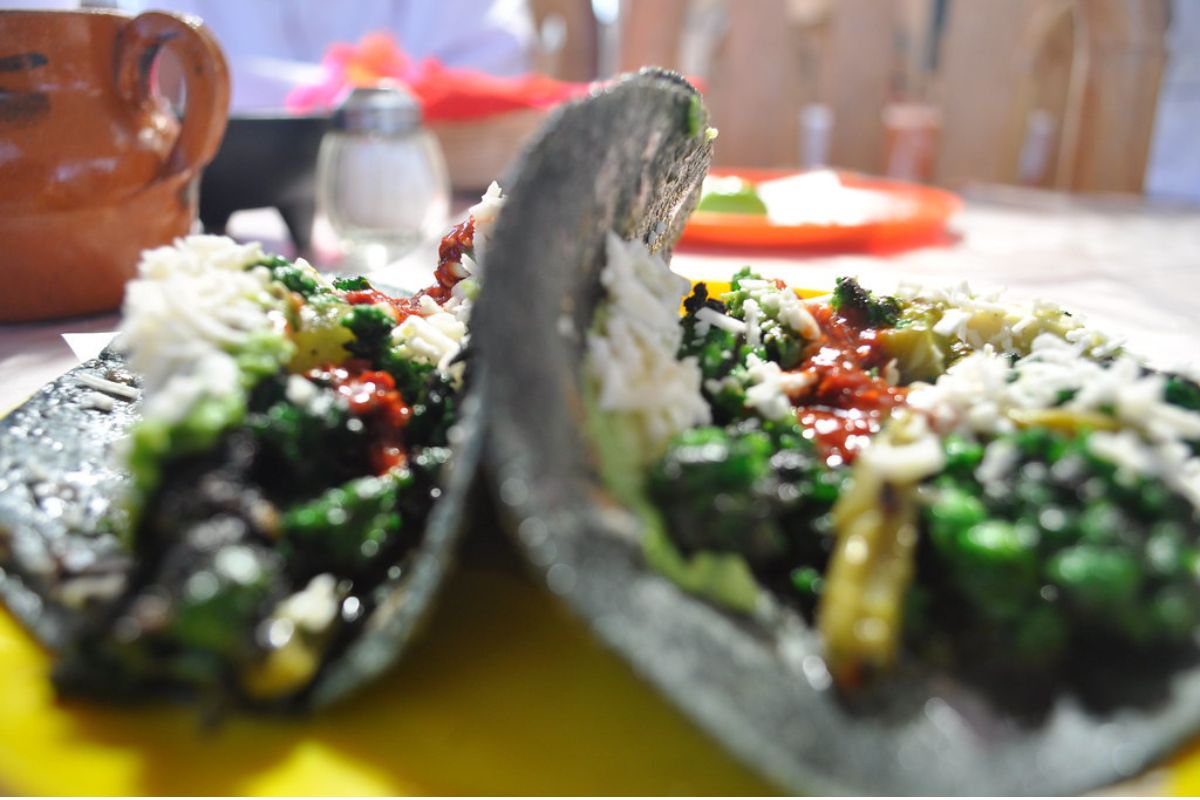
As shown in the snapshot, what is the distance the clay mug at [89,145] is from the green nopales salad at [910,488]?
1502 mm

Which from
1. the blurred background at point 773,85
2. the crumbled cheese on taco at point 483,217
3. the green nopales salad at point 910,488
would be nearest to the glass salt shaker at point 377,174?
the blurred background at point 773,85

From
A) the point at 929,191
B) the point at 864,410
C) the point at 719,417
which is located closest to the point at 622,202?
the point at 719,417

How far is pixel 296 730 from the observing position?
903 mm

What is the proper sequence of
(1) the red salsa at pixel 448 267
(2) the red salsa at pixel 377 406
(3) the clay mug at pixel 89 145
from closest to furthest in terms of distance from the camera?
(2) the red salsa at pixel 377 406, (1) the red salsa at pixel 448 267, (3) the clay mug at pixel 89 145

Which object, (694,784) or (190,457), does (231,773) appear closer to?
(190,457)

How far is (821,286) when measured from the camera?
2.40 metres

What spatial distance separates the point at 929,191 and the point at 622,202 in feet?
10.00

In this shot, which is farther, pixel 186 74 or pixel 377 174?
Result: pixel 377 174

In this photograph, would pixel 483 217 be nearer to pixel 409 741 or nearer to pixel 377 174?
pixel 409 741

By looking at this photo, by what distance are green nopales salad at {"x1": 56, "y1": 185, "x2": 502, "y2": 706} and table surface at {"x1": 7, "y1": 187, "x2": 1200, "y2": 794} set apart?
0.08m

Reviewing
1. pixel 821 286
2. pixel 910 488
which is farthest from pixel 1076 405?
pixel 821 286

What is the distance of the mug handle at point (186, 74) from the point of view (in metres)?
2.13

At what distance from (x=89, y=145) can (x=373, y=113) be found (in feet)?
3.84

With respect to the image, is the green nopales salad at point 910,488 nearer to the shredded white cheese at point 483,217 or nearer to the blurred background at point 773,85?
the shredded white cheese at point 483,217
